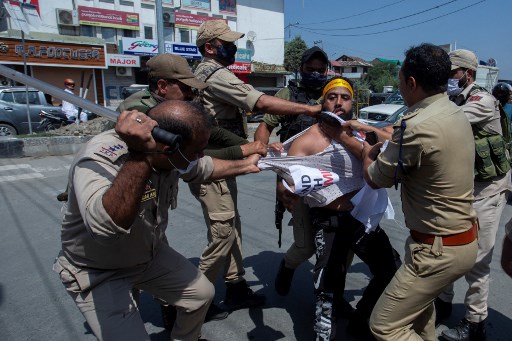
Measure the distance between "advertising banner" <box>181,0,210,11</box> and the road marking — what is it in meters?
28.2

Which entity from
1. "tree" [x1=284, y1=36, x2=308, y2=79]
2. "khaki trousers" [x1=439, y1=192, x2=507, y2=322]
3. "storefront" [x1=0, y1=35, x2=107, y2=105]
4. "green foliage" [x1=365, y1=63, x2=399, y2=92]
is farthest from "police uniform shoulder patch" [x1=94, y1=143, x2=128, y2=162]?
"green foliage" [x1=365, y1=63, x2=399, y2=92]

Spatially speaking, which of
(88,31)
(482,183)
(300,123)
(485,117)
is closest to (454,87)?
(485,117)

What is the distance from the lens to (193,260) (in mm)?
4254

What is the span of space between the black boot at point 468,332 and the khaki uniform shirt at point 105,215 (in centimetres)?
216

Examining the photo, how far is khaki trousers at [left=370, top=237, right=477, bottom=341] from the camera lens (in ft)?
7.05

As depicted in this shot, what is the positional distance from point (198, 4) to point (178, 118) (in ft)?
116

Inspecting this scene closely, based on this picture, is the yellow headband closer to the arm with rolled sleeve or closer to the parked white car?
the arm with rolled sleeve

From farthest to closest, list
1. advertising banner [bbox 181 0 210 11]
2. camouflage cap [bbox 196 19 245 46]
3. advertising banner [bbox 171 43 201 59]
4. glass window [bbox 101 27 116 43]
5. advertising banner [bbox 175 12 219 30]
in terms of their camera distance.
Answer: advertising banner [bbox 181 0 210 11] < advertising banner [bbox 175 12 219 30] < glass window [bbox 101 27 116 43] < advertising banner [bbox 171 43 201 59] < camouflage cap [bbox 196 19 245 46]

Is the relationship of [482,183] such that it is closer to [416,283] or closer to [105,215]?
[416,283]

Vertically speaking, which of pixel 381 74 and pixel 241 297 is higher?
pixel 381 74

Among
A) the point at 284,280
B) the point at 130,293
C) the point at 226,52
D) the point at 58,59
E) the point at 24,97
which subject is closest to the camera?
the point at 130,293

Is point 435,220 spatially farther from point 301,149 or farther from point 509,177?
point 509,177

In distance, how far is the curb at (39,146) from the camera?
8875 mm

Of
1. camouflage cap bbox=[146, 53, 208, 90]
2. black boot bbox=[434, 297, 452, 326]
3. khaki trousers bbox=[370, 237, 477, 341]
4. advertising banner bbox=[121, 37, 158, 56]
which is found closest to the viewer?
khaki trousers bbox=[370, 237, 477, 341]
